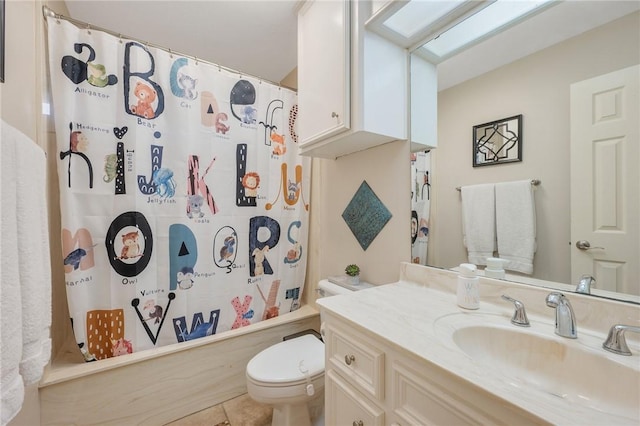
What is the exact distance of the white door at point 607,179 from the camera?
A: 68cm

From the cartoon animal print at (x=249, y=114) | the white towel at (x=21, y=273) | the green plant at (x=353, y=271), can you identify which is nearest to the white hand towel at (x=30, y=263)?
the white towel at (x=21, y=273)

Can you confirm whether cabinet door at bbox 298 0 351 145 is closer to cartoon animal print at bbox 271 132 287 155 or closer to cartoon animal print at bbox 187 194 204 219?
cartoon animal print at bbox 271 132 287 155

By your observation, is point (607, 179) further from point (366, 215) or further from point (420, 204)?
point (366, 215)

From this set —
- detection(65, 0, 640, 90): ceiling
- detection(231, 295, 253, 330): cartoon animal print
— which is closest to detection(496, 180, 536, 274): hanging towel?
detection(65, 0, 640, 90): ceiling

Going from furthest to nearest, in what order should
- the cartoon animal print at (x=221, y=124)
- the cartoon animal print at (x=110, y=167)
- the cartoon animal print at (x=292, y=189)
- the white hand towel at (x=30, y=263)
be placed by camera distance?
the cartoon animal print at (x=292, y=189), the cartoon animal print at (x=221, y=124), the cartoon animal print at (x=110, y=167), the white hand towel at (x=30, y=263)

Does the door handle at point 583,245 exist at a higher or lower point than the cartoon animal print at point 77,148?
lower

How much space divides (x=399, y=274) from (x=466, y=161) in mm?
607

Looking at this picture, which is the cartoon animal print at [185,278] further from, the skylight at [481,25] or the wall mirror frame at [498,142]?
the skylight at [481,25]

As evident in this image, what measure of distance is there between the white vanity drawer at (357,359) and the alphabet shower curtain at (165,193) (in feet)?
3.19

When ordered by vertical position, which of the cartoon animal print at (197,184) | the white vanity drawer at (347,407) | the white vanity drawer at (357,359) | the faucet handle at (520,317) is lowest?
the white vanity drawer at (347,407)

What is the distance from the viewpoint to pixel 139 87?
1362mm

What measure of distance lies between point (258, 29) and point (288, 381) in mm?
2063

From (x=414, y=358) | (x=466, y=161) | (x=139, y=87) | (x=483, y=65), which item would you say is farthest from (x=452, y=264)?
(x=139, y=87)

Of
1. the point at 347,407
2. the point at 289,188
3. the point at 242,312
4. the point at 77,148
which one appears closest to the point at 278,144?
the point at 289,188
